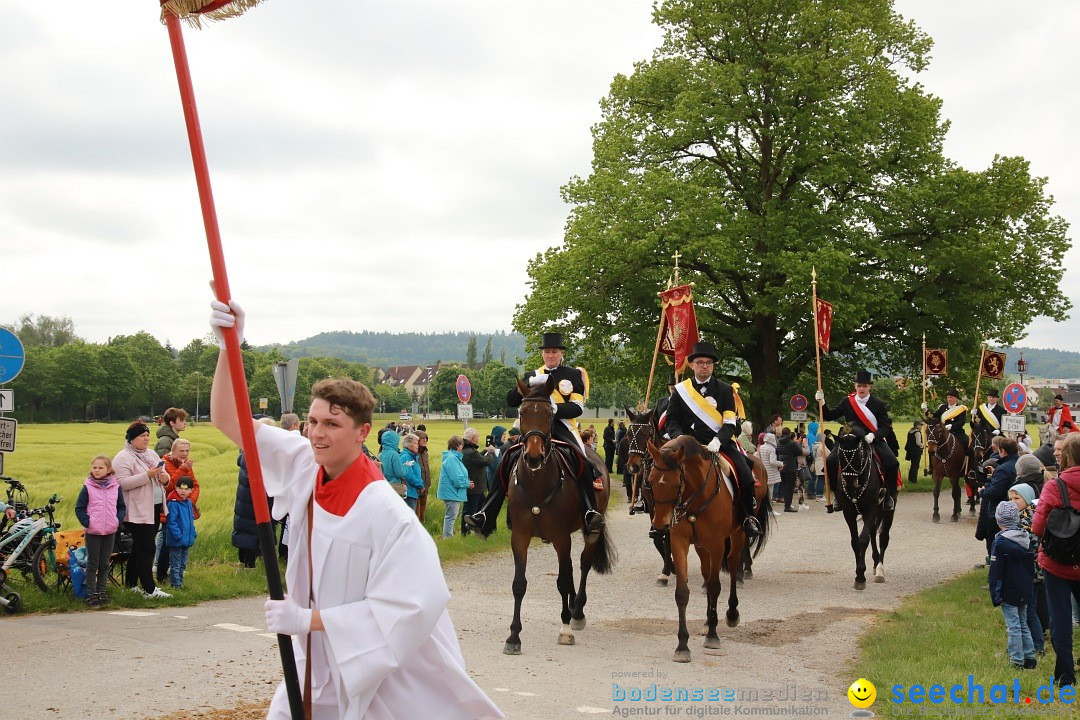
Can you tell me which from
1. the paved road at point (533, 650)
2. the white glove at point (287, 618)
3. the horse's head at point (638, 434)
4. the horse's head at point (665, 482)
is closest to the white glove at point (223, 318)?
the white glove at point (287, 618)

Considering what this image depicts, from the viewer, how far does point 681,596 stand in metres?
9.88

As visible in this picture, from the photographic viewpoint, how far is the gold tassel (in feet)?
12.2

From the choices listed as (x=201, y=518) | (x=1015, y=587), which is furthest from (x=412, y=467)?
(x=1015, y=587)

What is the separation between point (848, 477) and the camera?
1504cm

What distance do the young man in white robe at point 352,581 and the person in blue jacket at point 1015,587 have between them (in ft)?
21.1

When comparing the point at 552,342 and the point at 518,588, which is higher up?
the point at 552,342

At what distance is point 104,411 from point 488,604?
61.3 m

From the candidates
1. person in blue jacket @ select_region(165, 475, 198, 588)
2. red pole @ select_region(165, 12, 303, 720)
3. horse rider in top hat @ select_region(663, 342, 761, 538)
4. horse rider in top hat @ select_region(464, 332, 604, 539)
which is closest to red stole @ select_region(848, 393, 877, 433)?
horse rider in top hat @ select_region(663, 342, 761, 538)

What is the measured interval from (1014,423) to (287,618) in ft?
62.4

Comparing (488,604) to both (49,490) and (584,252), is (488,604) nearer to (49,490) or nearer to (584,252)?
(49,490)

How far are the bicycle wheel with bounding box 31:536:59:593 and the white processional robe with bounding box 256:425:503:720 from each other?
8.95 metres

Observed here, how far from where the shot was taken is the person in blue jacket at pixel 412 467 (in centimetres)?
1689

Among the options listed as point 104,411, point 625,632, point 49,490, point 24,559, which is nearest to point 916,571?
point 625,632

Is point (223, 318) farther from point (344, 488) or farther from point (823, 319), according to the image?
point (823, 319)
